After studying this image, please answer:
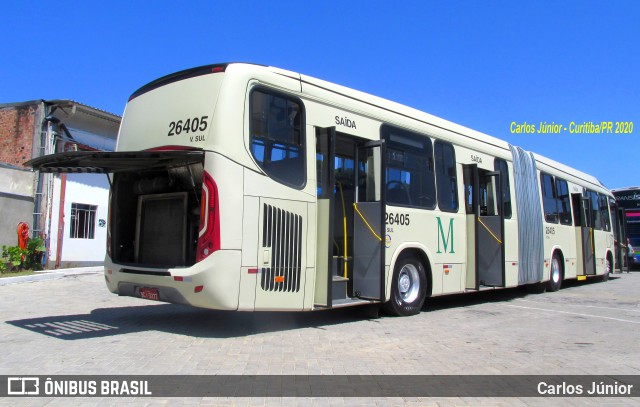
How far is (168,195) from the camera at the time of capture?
7.49 m

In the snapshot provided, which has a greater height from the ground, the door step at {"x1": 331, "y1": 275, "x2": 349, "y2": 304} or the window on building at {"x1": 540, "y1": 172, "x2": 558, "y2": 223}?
the window on building at {"x1": 540, "y1": 172, "x2": 558, "y2": 223}

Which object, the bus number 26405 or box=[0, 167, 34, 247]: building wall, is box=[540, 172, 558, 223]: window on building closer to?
the bus number 26405

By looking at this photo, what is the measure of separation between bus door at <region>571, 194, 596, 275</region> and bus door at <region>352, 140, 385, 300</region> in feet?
32.2

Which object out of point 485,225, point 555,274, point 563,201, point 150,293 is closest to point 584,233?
point 563,201

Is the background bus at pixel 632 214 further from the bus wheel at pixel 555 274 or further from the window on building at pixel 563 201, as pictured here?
the bus wheel at pixel 555 274

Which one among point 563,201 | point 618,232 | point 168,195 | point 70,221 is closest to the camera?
point 168,195

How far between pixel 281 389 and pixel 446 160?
6546 millimetres

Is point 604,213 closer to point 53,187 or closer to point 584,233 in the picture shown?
point 584,233

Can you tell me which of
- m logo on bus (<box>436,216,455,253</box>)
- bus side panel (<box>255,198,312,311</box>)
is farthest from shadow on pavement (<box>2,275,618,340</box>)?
m logo on bus (<box>436,216,455,253</box>)

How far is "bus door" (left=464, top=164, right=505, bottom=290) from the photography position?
1046 cm

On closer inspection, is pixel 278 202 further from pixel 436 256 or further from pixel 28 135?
pixel 28 135

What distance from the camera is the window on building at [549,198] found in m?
13.8

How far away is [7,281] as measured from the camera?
42.1ft

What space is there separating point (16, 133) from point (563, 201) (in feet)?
54.8
